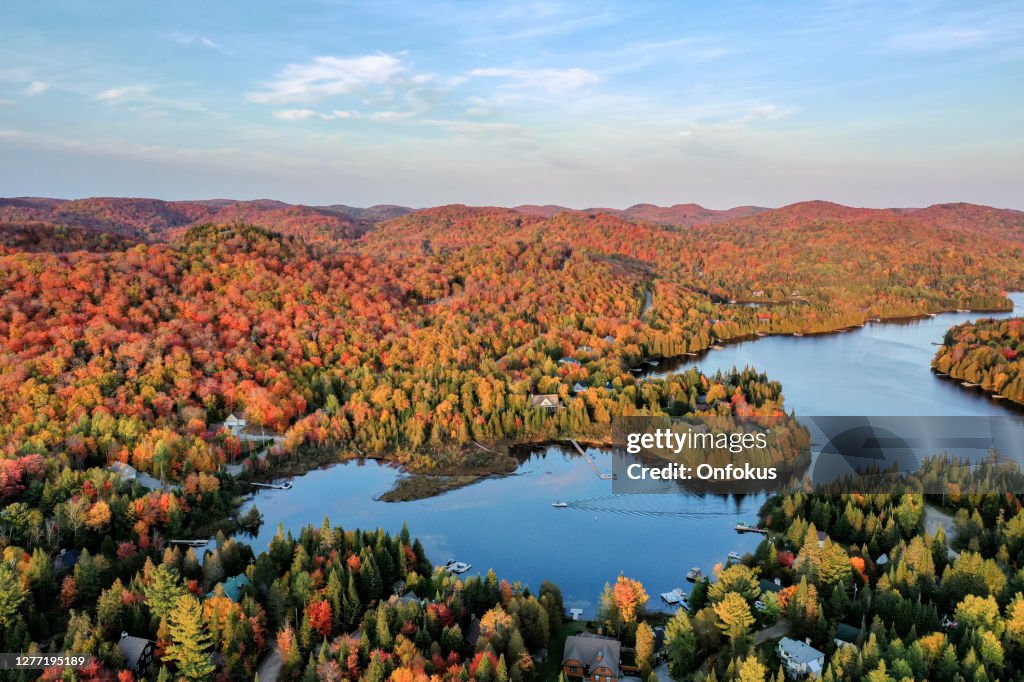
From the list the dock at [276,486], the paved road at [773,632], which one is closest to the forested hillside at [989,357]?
the paved road at [773,632]

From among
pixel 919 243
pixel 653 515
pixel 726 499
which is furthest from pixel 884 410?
pixel 919 243

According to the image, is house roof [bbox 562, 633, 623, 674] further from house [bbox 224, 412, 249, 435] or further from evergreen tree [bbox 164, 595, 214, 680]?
house [bbox 224, 412, 249, 435]

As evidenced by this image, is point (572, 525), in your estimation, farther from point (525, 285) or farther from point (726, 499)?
point (525, 285)

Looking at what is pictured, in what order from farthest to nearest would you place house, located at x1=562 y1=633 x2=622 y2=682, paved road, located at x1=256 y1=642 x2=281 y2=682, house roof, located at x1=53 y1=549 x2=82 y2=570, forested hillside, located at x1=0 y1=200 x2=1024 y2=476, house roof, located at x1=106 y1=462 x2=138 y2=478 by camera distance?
forested hillside, located at x1=0 y1=200 x2=1024 y2=476 < house roof, located at x1=106 y1=462 x2=138 y2=478 < house roof, located at x1=53 y1=549 x2=82 y2=570 < paved road, located at x1=256 y1=642 x2=281 y2=682 < house, located at x1=562 y1=633 x2=622 y2=682

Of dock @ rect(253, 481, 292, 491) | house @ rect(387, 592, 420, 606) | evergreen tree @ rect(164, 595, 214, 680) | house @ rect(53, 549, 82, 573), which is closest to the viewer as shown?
evergreen tree @ rect(164, 595, 214, 680)

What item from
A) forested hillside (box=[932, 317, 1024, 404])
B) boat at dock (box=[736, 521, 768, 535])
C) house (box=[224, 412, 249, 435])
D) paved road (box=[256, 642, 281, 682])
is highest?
forested hillside (box=[932, 317, 1024, 404])

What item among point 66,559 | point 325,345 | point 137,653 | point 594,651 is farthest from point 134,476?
point 594,651

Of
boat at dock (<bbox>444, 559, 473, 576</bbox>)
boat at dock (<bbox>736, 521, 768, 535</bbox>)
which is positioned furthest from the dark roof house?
boat at dock (<bbox>444, 559, 473, 576</bbox>)
